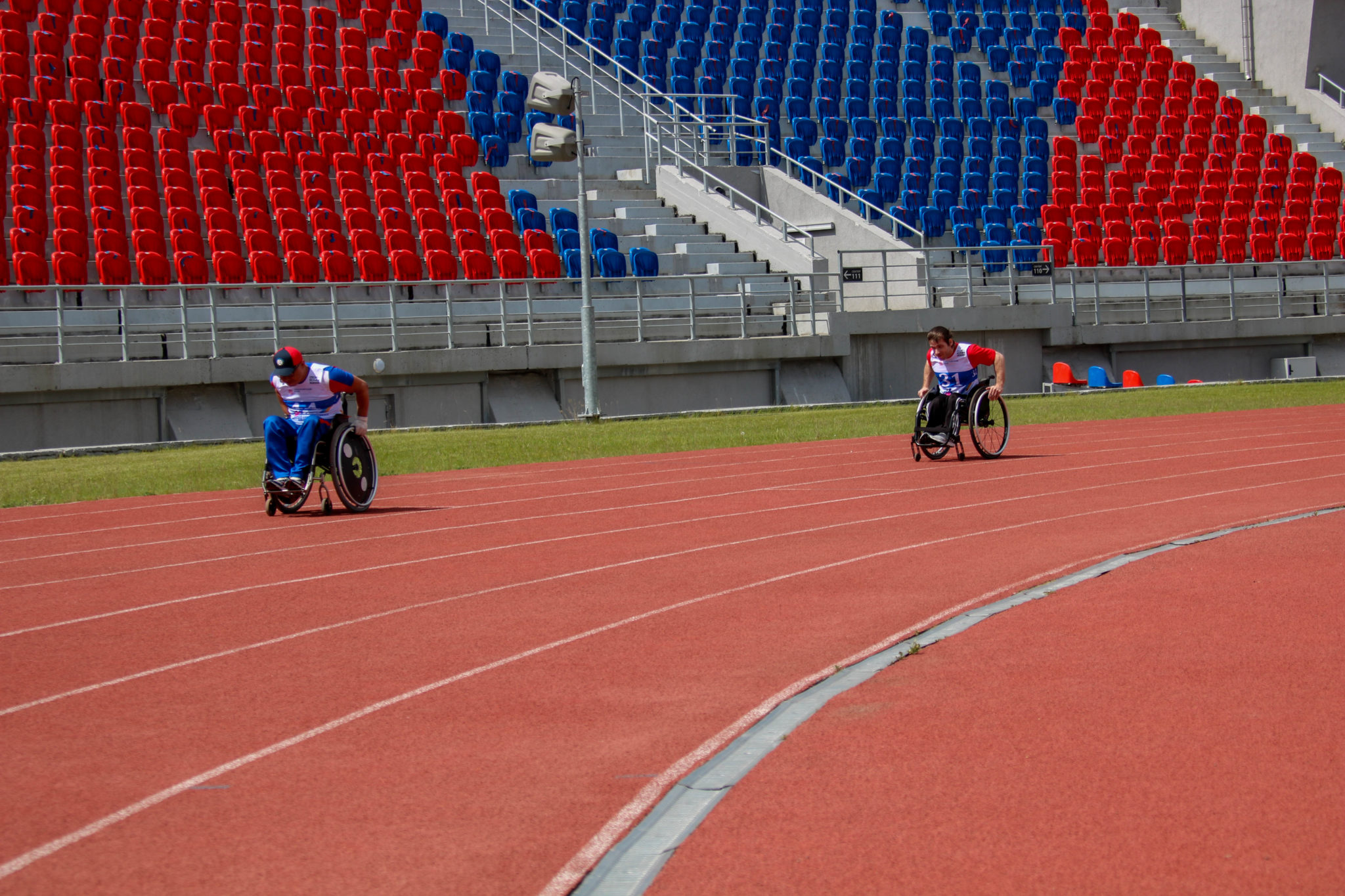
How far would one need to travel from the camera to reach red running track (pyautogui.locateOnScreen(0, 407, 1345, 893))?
376 centimetres

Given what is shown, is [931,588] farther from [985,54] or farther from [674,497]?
[985,54]

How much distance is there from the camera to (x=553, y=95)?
834 inches

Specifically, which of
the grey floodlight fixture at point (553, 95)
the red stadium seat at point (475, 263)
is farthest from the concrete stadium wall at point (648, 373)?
the grey floodlight fixture at point (553, 95)

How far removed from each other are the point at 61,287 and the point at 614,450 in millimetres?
8445

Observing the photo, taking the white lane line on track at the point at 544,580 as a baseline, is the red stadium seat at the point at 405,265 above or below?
above

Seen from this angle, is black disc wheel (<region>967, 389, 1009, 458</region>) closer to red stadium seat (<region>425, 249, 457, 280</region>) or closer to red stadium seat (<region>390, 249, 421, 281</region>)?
red stadium seat (<region>425, 249, 457, 280</region>)

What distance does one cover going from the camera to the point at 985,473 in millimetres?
12688

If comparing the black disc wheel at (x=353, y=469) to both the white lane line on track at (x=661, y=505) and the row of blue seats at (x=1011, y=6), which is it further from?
the row of blue seats at (x=1011, y=6)

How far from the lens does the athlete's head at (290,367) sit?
1073cm

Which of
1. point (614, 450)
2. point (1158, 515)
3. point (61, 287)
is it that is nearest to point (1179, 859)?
point (1158, 515)

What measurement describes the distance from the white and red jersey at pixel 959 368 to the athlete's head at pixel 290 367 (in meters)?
5.96

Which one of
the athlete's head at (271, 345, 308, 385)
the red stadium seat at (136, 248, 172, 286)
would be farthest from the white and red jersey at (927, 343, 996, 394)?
the red stadium seat at (136, 248, 172, 286)

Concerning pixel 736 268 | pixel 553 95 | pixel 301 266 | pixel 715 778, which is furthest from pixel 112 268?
pixel 715 778

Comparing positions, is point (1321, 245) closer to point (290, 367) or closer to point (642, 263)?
point (642, 263)
